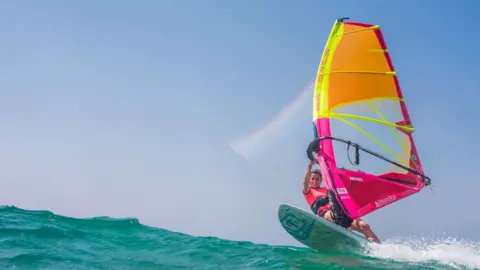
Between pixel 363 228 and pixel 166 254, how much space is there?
4216 mm

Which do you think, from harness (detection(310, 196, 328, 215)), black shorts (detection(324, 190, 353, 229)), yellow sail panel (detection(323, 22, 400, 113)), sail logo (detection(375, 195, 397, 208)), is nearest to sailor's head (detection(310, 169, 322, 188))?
harness (detection(310, 196, 328, 215))

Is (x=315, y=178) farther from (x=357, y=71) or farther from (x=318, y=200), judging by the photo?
(x=357, y=71)

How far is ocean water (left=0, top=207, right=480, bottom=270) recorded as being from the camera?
7.39 meters

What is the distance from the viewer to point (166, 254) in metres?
8.90

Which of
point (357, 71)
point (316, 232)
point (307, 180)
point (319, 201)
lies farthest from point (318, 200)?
point (357, 71)

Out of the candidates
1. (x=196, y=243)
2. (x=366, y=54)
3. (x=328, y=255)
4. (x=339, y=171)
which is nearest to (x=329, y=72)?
(x=366, y=54)

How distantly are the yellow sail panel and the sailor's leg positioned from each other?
9.00ft

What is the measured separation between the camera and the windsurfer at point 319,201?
953cm

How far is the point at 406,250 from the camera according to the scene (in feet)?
27.6

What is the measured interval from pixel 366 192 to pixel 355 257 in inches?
73.5

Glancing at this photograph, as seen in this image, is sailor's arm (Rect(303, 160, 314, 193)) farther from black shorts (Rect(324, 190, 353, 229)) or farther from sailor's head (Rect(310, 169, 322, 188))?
black shorts (Rect(324, 190, 353, 229))

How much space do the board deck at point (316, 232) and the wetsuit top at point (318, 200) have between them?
761mm

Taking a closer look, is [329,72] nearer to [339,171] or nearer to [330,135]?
[330,135]

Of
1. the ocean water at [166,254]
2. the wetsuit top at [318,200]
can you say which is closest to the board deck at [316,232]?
the ocean water at [166,254]
